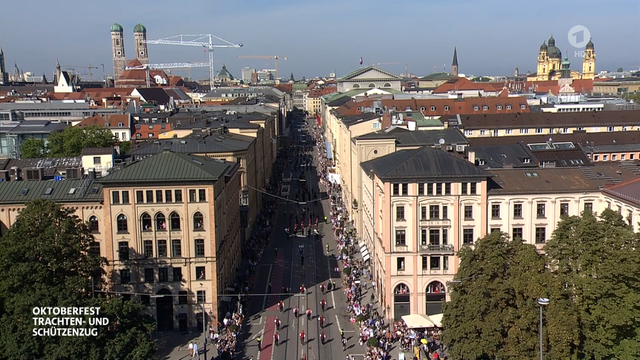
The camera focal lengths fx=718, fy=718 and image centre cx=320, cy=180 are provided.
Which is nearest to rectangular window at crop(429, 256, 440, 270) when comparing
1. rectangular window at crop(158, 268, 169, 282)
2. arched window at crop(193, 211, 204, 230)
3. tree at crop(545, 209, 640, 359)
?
tree at crop(545, 209, 640, 359)

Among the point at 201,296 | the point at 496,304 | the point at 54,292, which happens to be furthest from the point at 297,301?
the point at 54,292

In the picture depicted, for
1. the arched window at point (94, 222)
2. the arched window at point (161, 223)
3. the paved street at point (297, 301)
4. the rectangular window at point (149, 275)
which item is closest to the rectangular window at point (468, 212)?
the paved street at point (297, 301)

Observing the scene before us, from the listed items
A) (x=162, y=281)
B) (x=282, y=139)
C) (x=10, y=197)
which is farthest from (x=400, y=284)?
(x=282, y=139)

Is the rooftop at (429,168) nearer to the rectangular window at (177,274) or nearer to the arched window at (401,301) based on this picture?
the arched window at (401,301)

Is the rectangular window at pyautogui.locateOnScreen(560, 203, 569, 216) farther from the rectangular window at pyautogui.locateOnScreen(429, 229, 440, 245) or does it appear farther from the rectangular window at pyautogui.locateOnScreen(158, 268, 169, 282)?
the rectangular window at pyautogui.locateOnScreen(158, 268, 169, 282)

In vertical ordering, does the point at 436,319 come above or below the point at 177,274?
below

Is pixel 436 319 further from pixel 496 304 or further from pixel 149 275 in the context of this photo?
pixel 149 275
